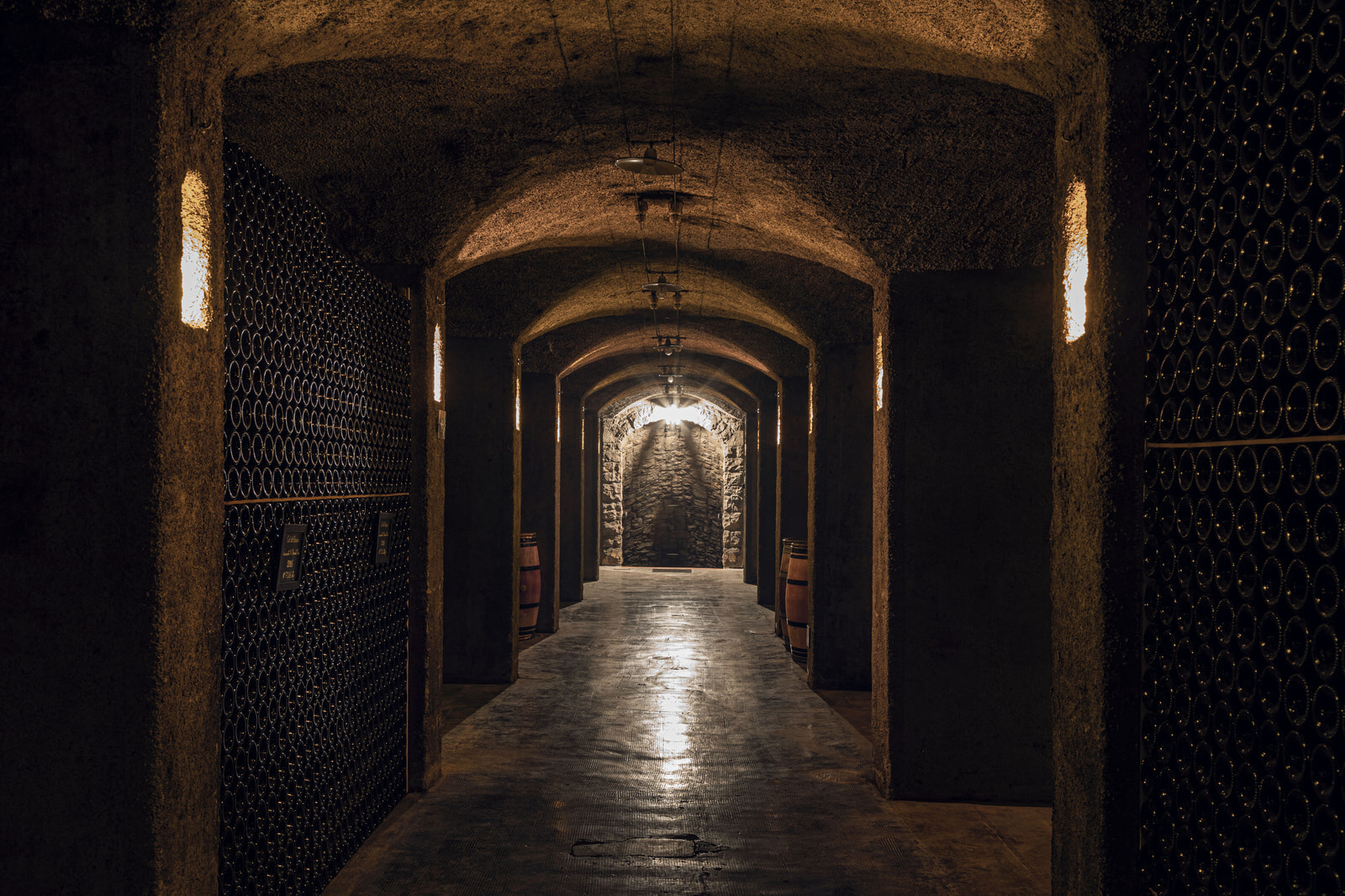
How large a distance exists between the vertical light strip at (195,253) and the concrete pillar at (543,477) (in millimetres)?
7640

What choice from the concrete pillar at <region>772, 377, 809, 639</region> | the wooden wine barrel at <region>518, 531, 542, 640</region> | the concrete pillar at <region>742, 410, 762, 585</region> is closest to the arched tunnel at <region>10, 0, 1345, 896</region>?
the wooden wine barrel at <region>518, 531, 542, 640</region>

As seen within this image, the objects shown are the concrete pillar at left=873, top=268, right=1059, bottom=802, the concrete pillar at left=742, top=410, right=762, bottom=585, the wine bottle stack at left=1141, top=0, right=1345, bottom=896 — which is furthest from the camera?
the concrete pillar at left=742, top=410, right=762, bottom=585

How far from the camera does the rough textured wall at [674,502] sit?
17891 mm

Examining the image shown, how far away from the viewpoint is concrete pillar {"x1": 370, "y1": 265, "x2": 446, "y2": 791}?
460 centimetres

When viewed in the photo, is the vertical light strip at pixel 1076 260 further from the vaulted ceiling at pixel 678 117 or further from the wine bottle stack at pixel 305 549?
the wine bottle stack at pixel 305 549

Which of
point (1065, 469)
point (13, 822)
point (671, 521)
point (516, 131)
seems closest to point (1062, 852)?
point (1065, 469)

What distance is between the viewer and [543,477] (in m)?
10.1

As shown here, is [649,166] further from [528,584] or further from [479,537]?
[528,584]

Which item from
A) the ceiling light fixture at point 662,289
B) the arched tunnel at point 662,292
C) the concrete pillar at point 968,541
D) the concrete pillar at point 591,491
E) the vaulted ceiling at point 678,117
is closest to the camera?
the arched tunnel at point 662,292

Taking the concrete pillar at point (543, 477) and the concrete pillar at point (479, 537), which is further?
the concrete pillar at point (543, 477)

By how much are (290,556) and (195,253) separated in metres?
1.07

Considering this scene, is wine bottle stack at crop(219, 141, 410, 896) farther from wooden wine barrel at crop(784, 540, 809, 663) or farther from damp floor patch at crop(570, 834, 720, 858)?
wooden wine barrel at crop(784, 540, 809, 663)

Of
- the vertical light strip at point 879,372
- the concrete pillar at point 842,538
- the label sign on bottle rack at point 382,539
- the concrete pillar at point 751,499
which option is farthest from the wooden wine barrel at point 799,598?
the concrete pillar at point 751,499

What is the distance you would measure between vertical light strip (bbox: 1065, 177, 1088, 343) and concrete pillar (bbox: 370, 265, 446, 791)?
3051 millimetres
